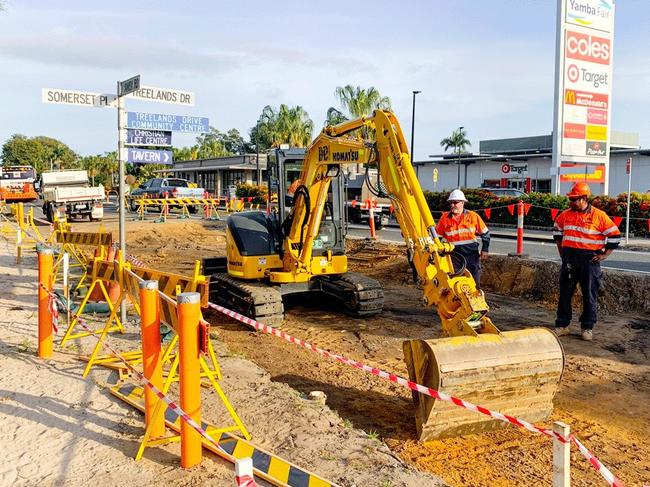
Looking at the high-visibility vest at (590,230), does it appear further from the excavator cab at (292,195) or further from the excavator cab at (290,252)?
the excavator cab at (292,195)

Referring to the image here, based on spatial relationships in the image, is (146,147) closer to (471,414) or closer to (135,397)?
(135,397)

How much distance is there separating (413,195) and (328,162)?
7.40 feet

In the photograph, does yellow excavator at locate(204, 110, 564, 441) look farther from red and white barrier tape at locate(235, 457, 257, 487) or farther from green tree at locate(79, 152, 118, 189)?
green tree at locate(79, 152, 118, 189)

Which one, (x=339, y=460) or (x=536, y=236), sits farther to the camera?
(x=536, y=236)

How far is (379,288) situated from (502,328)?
190 centimetres

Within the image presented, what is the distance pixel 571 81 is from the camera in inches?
1008

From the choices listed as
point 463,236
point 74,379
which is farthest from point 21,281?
point 463,236

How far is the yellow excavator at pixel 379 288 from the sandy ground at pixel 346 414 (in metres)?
0.32

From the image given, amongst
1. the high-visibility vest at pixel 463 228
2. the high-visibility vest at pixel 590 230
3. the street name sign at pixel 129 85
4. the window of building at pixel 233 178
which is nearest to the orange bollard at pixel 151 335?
the street name sign at pixel 129 85

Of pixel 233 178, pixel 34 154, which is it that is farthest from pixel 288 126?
pixel 34 154

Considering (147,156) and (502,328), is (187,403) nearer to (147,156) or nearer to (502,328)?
(147,156)

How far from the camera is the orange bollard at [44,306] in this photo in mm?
6648

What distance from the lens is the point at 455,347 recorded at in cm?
504

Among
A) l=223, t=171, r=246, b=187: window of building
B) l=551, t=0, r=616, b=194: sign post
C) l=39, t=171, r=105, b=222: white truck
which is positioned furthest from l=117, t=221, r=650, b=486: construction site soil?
l=223, t=171, r=246, b=187: window of building
